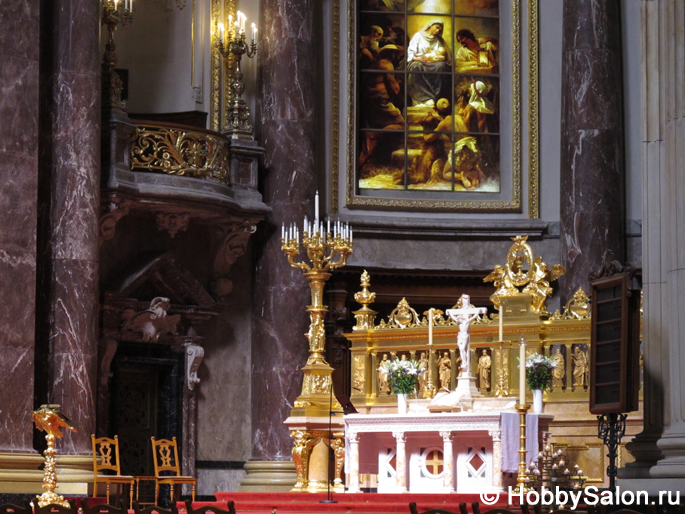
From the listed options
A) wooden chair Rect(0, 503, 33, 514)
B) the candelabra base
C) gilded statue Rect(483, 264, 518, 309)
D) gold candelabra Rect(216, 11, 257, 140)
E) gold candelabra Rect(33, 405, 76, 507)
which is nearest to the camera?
wooden chair Rect(0, 503, 33, 514)

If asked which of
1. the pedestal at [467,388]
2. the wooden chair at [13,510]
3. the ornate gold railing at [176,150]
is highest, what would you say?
the ornate gold railing at [176,150]

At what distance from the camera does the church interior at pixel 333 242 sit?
477 inches

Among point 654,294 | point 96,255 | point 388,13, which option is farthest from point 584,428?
point 388,13

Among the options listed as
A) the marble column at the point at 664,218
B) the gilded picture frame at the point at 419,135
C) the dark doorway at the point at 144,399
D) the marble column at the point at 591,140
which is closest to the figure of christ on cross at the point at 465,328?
the marble column at the point at 664,218

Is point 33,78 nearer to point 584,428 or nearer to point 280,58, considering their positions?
point 280,58

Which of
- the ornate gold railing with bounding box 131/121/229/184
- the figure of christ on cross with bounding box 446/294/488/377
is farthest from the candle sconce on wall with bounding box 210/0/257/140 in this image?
the figure of christ on cross with bounding box 446/294/488/377

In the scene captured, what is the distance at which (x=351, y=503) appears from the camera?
11500 mm

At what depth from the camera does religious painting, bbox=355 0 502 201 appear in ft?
63.1

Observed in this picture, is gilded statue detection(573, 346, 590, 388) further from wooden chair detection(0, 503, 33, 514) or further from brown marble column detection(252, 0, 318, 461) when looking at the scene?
wooden chair detection(0, 503, 33, 514)

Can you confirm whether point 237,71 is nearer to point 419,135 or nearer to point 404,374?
point 419,135

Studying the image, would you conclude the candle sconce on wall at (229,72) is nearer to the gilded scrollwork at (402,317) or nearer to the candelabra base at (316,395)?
the gilded scrollwork at (402,317)

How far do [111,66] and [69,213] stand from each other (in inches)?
94.0

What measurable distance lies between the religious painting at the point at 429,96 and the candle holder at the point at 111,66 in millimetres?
4436

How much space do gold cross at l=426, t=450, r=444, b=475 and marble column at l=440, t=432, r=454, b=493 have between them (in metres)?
0.29
